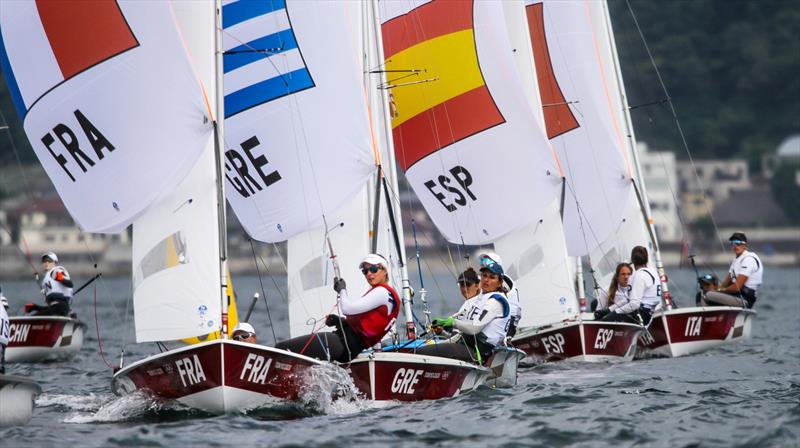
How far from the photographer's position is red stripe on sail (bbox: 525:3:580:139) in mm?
20875

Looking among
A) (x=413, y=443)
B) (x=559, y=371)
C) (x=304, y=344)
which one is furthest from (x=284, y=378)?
(x=559, y=371)

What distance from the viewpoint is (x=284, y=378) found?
11.6 meters

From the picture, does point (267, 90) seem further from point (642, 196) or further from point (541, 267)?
point (642, 196)

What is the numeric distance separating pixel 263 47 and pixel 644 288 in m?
5.64

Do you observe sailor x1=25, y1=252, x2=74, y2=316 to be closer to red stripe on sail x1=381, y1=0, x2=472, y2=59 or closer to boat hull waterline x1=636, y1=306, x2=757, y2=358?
red stripe on sail x1=381, y1=0, x2=472, y2=59

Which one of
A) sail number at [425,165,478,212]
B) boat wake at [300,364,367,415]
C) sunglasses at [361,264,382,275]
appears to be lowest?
boat wake at [300,364,367,415]

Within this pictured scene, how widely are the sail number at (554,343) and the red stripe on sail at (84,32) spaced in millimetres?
6859

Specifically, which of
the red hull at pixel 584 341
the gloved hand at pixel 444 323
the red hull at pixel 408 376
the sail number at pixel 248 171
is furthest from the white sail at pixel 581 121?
the red hull at pixel 408 376

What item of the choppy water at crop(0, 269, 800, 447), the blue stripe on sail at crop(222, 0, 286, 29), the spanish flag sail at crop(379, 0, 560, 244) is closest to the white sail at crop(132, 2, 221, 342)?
the choppy water at crop(0, 269, 800, 447)

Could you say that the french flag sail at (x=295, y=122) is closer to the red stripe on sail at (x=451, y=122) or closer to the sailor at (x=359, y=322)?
the sailor at (x=359, y=322)

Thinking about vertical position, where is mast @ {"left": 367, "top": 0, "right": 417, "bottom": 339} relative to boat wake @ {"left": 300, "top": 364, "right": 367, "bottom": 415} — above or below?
above

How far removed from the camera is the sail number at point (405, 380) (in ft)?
40.6

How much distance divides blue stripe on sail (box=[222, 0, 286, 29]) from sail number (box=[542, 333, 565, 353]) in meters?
5.13

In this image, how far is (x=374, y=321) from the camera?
40.5 ft
